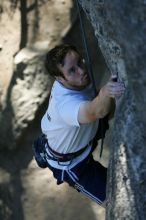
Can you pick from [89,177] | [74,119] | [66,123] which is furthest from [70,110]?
[89,177]

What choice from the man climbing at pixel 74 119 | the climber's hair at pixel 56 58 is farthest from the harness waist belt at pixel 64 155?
the climber's hair at pixel 56 58

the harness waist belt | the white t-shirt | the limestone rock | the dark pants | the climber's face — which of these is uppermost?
the climber's face

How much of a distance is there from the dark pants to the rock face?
520mm

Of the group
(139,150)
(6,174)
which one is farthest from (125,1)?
(6,174)

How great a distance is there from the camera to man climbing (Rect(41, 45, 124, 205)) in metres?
2.04

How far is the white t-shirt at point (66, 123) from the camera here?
217 cm

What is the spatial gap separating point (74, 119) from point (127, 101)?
0.37 m

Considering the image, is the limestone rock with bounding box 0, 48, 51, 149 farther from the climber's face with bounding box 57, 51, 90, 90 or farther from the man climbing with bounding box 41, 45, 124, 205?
the climber's face with bounding box 57, 51, 90, 90

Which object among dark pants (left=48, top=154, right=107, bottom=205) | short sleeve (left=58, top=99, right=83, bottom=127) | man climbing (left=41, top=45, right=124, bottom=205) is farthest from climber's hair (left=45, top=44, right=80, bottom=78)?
dark pants (left=48, top=154, right=107, bottom=205)

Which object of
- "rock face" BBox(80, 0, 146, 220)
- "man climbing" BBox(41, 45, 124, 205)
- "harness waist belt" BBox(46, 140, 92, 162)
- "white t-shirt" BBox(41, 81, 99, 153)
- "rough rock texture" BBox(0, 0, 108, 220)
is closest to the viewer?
"rock face" BBox(80, 0, 146, 220)

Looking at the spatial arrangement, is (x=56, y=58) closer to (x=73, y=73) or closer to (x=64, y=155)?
(x=73, y=73)

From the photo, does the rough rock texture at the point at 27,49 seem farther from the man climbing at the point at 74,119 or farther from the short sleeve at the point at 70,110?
the short sleeve at the point at 70,110

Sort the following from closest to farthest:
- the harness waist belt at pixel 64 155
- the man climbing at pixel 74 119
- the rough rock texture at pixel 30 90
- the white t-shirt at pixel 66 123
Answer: the man climbing at pixel 74 119 → the white t-shirt at pixel 66 123 → the harness waist belt at pixel 64 155 → the rough rock texture at pixel 30 90

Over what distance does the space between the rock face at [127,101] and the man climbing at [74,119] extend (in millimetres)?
99
